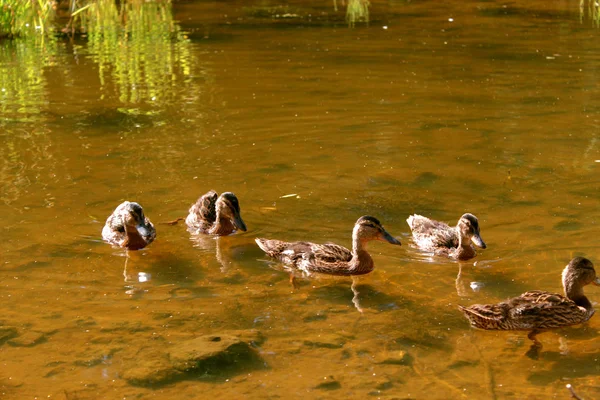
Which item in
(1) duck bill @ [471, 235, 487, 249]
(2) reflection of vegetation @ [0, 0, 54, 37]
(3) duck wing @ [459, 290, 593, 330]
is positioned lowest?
(3) duck wing @ [459, 290, 593, 330]

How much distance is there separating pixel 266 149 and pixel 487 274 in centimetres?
428

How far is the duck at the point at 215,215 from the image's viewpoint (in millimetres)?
8883

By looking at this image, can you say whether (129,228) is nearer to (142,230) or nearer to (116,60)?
(142,230)

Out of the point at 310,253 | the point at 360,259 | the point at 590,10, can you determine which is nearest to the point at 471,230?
the point at 360,259

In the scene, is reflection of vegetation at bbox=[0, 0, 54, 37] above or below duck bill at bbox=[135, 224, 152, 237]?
above

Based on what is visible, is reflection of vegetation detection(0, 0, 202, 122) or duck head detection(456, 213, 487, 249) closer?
duck head detection(456, 213, 487, 249)

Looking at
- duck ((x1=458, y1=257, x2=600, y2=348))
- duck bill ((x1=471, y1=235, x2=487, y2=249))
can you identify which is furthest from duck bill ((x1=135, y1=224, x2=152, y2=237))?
duck ((x1=458, y1=257, x2=600, y2=348))

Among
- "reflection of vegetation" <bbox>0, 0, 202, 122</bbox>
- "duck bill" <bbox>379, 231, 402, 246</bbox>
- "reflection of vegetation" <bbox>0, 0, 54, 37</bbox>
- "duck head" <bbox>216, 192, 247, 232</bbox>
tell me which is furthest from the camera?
"reflection of vegetation" <bbox>0, 0, 54, 37</bbox>

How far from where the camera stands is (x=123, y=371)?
20.7 feet

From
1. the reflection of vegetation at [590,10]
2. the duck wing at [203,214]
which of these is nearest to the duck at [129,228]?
the duck wing at [203,214]

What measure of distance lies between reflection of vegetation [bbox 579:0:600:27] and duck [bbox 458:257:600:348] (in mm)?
14619

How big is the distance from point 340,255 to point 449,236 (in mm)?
1075

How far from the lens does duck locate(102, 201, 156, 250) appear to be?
28.1 feet

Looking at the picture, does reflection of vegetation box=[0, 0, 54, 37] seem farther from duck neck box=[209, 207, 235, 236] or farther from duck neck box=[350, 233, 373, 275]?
duck neck box=[350, 233, 373, 275]
